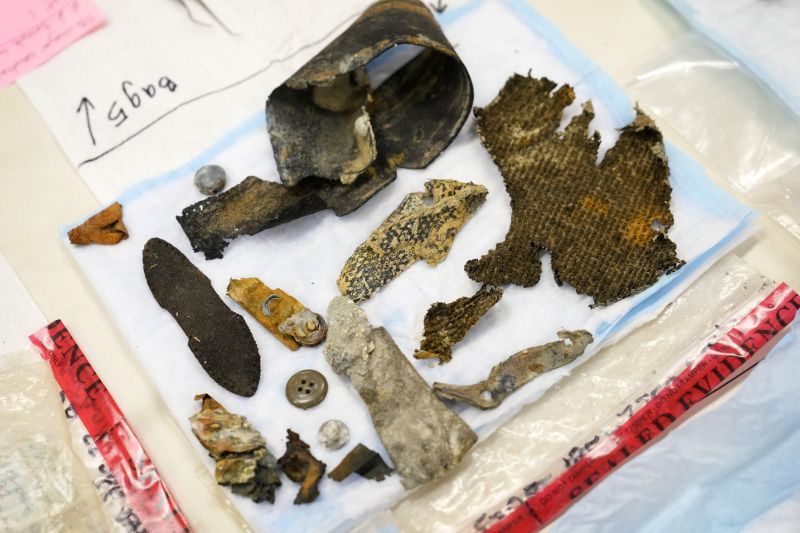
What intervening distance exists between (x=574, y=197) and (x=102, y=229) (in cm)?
133

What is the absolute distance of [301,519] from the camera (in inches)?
64.5

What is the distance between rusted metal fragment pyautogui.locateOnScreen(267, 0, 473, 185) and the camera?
6.17 feet

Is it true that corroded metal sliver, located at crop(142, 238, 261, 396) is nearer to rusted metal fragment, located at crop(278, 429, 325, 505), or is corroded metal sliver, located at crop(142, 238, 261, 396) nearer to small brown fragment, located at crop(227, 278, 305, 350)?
small brown fragment, located at crop(227, 278, 305, 350)

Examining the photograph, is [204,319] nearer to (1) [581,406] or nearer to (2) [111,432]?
(2) [111,432]

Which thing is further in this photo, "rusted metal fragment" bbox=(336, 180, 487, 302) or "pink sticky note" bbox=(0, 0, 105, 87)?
"pink sticky note" bbox=(0, 0, 105, 87)

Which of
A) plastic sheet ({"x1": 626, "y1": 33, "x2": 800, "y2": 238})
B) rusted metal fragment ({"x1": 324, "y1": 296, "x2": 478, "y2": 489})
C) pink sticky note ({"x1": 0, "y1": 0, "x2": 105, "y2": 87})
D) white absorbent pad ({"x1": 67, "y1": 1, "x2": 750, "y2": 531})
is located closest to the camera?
rusted metal fragment ({"x1": 324, "y1": 296, "x2": 478, "y2": 489})

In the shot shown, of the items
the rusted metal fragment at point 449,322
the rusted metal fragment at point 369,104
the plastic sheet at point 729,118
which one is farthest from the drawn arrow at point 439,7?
the rusted metal fragment at point 449,322

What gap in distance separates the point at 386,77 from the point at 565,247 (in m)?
0.80

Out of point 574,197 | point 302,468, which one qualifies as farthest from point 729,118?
point 302,468

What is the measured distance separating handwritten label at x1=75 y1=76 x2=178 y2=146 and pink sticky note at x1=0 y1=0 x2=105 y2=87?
271 mm

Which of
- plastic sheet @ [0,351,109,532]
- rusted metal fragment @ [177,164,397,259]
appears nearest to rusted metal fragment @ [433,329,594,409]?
rusted metal fragment @ [177,164,397,259]

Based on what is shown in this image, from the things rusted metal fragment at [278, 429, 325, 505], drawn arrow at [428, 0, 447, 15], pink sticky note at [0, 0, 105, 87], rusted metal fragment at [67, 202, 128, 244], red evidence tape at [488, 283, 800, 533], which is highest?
pink sticky note at [0, 0, 105, 87]

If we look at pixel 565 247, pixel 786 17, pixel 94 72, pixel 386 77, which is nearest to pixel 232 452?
pixel 565 247

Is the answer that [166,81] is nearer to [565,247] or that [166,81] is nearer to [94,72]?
[94,72]
